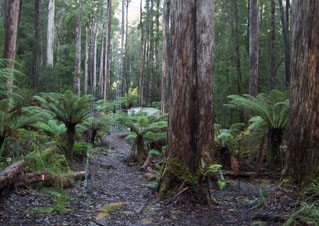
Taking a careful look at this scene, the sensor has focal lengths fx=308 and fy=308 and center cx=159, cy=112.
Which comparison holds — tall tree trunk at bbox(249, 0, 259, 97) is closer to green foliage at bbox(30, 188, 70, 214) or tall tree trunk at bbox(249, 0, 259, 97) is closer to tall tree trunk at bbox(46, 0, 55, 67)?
green foliage at bbox(30, 188, 70, 214)

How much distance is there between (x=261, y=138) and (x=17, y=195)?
17.6ft

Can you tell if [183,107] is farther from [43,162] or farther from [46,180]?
[43,162]

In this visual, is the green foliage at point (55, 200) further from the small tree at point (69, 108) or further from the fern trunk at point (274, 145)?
the fern trunk at point (274, 145)

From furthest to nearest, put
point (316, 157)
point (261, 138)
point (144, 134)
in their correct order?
point (144, 134) < point (261, 138) < point (316, 157)

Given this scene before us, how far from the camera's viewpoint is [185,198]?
14.4ft

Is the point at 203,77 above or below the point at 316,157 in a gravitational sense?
above

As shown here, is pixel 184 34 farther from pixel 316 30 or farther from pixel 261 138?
pixel 261 138

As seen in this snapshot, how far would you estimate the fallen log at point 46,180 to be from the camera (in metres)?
4.02

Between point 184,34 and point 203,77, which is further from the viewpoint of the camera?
point 203,77

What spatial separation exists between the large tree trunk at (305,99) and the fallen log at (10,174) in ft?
12.2

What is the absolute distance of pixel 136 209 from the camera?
→ 13.8 ft

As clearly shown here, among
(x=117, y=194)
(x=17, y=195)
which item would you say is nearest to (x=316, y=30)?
(x=117, y=194)

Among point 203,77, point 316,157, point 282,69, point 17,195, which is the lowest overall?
point 17,195

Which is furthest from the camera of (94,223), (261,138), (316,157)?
(261,138)
